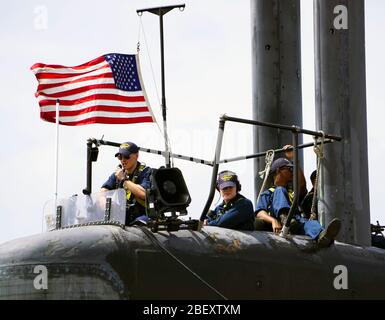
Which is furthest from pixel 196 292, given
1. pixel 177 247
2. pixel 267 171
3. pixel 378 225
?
pixel 378 225

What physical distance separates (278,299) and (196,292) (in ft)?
3.04

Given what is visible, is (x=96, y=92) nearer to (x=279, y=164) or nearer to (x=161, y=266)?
(x=279, y=164)

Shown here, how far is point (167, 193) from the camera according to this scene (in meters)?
11.2

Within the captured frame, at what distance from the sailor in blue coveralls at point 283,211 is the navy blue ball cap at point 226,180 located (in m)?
0.56

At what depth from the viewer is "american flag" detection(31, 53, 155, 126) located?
54.3ft

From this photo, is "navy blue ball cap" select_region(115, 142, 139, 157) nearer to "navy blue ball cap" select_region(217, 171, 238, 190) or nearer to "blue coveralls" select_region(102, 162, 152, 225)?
"blue coveralls" select_region(102, 162, 152, 225)

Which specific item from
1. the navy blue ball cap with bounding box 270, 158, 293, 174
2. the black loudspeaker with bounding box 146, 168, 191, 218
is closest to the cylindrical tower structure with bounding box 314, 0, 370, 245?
the navy blue ball cap with bounding box 270, 158, 293, 174

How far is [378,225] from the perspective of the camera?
16.0 m

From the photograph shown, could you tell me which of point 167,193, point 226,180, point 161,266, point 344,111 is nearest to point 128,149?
point 226,180

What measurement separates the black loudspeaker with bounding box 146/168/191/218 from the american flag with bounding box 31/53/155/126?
5179mm

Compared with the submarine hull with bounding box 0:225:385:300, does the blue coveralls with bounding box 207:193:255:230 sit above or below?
above

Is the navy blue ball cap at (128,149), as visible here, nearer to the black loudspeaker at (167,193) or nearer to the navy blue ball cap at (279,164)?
the navy blue ball cap at (279,164)
